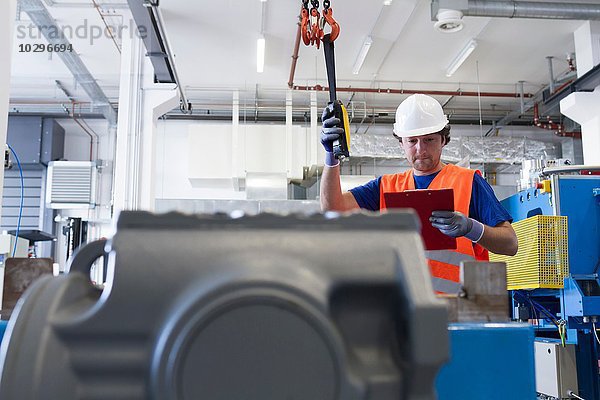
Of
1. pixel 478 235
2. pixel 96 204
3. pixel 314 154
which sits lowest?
pixel 478 235

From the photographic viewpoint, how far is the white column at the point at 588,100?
551 cm

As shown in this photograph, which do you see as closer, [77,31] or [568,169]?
[568,169]

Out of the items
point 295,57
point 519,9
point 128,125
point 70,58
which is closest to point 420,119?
point 128,125

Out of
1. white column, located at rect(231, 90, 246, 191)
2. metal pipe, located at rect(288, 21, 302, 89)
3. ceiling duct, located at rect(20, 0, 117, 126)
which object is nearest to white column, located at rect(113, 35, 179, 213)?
ceiling duct, located at rect(20, 0, 117, 126)

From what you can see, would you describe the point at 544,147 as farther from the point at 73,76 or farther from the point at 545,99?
the point at 73,76

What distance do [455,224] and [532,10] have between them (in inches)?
149

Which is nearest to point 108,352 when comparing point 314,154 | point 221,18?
point 221,18

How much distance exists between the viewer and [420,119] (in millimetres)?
2129

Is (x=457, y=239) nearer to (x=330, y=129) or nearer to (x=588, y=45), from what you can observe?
(x=330, y=129)

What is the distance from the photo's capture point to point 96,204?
7.13 m

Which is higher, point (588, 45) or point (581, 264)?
point (588, 45)

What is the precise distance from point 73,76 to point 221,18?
7.14 feet

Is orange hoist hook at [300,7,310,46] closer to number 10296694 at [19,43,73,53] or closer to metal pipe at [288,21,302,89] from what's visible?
metal pipe at [288,21,302,89]

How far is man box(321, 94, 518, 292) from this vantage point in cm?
185
